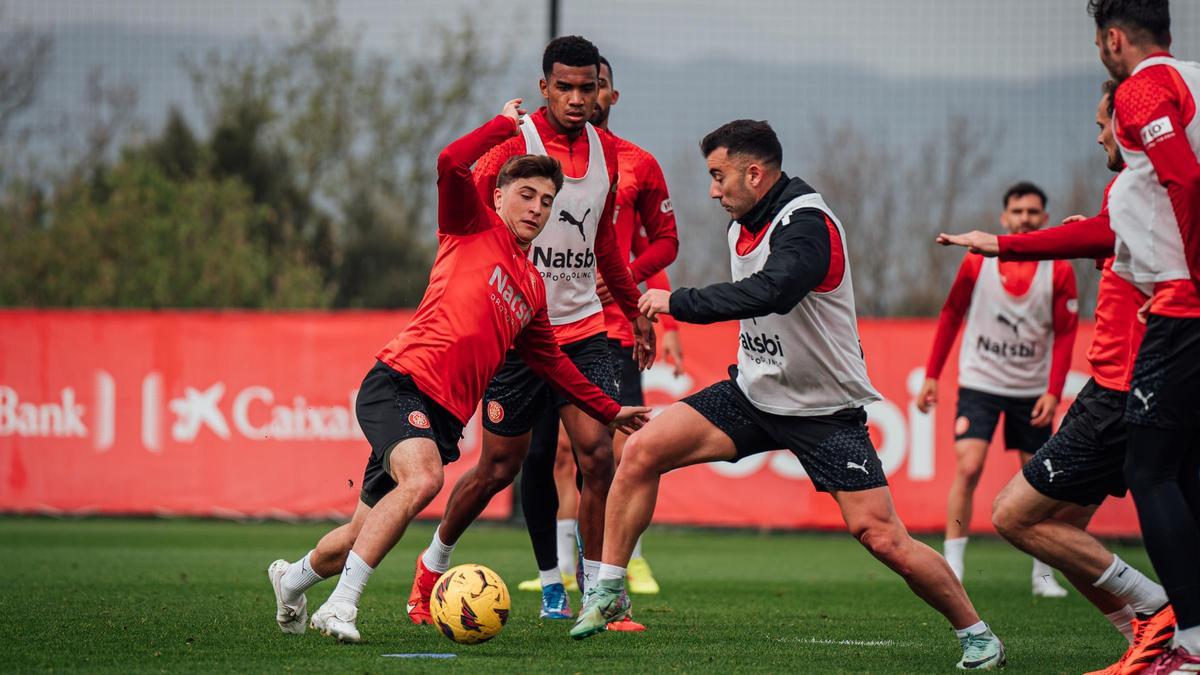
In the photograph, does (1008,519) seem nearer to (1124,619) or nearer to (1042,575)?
(1124,619)

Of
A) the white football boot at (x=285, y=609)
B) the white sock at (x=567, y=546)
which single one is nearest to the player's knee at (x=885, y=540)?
the white football boot at (x=285, y=609)

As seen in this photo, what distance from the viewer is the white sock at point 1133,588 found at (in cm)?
568

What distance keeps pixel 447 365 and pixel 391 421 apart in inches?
14.7

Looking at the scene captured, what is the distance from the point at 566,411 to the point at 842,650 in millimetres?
2002

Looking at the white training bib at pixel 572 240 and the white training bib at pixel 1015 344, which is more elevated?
the white training bib at pixel 572 240

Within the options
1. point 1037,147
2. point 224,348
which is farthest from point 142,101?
point 1037,147

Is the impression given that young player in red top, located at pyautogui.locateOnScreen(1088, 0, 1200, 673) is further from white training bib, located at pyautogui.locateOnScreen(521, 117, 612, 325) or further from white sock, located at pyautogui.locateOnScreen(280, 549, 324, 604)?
→ white sock, located at pyautogui.locateOnScreen(280, 549, 324, 604)

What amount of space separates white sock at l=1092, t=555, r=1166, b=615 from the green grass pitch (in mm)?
368

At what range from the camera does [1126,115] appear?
16.2 feet

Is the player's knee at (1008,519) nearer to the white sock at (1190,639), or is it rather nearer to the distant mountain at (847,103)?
the white sock at (1190,639)

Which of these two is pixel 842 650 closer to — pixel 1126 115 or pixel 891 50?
pixel 1126 115

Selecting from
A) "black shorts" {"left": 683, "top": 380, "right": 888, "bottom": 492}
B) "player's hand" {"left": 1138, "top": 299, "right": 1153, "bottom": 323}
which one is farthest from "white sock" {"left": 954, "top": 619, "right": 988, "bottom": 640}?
"player's hand" {"left": 1138, "top": 299, "right": 1153, "bottom": 323}

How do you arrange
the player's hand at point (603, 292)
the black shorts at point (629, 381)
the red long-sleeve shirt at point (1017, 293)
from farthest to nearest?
1. the red long-sleeve shirt at point (1017, 293)
2. the black shorts at point (629, 381)
3. the player's hand at point (603, 292)

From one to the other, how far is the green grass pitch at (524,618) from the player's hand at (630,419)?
0.98 m
